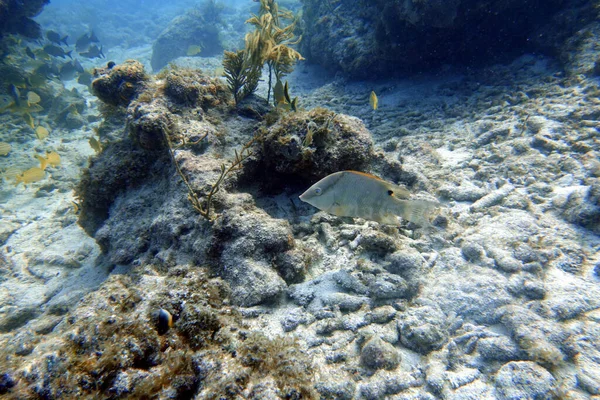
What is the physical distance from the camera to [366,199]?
225cm

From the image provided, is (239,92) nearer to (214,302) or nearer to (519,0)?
(214,302)

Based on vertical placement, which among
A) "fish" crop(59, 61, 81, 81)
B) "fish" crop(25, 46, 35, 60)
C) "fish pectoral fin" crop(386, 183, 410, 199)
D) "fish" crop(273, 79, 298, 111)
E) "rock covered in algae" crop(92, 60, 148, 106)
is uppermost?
"fish" crop(25, 46, 35, 60)

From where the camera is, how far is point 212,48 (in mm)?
20422

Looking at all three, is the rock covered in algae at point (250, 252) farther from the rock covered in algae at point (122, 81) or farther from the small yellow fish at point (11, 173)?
the small yellow fish at point (11, 173)

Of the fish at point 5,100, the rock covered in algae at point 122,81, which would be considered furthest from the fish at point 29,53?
the rock covered in algae at point 122,81

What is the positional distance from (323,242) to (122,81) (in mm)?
3849

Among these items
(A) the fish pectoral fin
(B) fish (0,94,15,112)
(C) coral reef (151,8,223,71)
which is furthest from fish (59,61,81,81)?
(A) the fish pectoral fin

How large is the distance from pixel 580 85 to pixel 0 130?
50.0 ft

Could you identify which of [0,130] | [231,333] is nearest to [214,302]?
[231,333]

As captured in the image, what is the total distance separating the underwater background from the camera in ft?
5.71

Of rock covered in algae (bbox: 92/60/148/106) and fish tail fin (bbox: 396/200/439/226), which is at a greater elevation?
rock covered in algae (bbox: 92/60/148/106)

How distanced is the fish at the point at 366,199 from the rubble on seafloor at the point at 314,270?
0.51 meters

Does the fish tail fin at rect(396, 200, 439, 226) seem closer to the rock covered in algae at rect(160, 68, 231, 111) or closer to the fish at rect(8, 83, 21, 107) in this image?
the rock covered in algae at rect(160, 68, 231, 111)

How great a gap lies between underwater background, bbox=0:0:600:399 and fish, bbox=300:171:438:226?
18 mm
